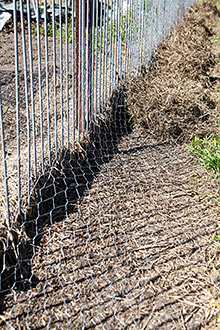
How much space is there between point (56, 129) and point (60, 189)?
0.47 m

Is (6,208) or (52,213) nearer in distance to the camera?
(6,208)

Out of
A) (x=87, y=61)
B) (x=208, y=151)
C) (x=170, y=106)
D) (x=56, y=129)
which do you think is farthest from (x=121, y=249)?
(x=170, y=106)

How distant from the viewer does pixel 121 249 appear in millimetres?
2434

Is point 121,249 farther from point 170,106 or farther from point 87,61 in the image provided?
point 170,106

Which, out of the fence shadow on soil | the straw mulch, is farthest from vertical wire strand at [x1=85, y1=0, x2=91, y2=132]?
the straw mulch

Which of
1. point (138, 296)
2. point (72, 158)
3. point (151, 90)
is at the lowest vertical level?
point (138, 296)

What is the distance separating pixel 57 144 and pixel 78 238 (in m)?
0.91

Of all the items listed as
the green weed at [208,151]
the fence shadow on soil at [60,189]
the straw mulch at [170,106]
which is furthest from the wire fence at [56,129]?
the green weed at [208,151]

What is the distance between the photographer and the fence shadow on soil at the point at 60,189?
221cm

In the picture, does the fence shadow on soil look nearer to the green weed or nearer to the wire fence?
the wire fence

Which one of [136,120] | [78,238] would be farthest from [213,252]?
[136,120]

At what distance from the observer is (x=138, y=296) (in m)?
2.10

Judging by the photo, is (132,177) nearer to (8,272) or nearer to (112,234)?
(112,234)

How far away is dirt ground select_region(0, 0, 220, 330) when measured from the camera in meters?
1.99
